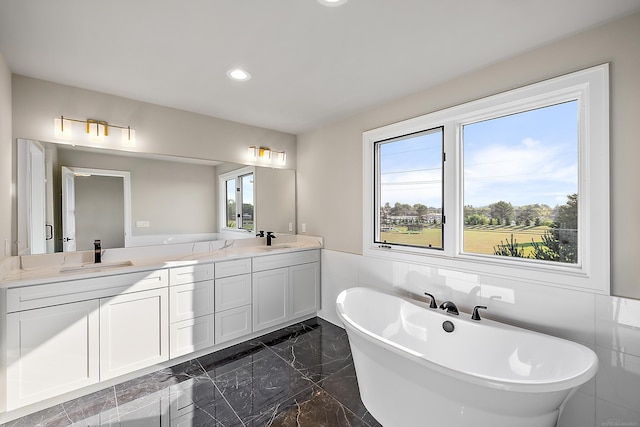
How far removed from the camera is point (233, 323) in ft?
9.66

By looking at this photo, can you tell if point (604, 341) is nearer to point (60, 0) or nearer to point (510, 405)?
point (510, 405)

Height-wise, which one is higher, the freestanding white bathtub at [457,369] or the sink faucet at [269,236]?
the sink faucet at [269,236]

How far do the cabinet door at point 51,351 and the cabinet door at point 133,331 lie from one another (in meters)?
0.06

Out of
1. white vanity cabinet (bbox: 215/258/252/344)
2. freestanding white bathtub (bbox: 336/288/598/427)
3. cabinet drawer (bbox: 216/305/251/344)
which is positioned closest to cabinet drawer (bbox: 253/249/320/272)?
white vanity cabinet (bbox: 215/258/252/344)

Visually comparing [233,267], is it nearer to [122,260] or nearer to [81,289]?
[122,260]

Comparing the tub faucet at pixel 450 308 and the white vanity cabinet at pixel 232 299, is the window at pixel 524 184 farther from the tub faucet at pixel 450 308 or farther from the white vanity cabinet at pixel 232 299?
the white vanity cabinet at pixel 232 299

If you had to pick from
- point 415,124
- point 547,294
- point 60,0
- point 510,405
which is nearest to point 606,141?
point 547,294

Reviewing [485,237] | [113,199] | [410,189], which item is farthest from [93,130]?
[485,237]

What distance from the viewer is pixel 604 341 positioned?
5.60 feet

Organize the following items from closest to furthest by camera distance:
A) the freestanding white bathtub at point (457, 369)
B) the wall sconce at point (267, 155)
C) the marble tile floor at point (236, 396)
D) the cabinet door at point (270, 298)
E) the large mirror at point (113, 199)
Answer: the freestanding white bathtub at point (457, 369) → the marble tile floor at point (236, 396) → the large mirror at point (113, 199) → the cabinet door at point (270, 298) → the wall sconce at point (267, 155)

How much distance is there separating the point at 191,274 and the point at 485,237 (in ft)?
8.51

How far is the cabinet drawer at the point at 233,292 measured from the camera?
286 cm

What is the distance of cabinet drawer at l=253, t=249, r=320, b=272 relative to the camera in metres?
3.17

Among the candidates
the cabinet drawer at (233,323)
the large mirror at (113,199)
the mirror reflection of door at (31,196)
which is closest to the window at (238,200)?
the large mirror at (113,199)
